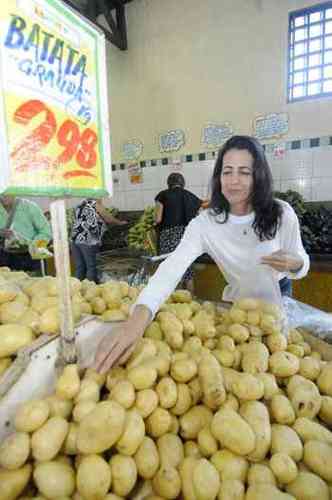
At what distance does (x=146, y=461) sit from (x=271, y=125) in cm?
355

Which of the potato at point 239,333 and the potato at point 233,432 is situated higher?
the potato at point 239,333

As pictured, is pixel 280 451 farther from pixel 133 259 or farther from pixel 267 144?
pixel 267 144

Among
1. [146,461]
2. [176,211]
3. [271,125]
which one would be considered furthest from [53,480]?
[271,125]

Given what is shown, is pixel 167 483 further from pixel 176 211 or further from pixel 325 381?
pixel 176 211

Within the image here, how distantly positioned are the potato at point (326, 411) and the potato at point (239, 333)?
251 millimetres

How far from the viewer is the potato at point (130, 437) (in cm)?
58

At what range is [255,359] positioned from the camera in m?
0.80

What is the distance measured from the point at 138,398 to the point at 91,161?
527 millimetres

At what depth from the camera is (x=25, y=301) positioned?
3.04 ft

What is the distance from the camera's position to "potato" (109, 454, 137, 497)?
547 millimetres

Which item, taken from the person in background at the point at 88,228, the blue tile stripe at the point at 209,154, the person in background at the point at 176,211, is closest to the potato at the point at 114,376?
the person in background at the point at 176,211

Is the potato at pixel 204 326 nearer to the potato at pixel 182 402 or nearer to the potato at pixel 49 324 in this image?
the potato at pixel 182 402

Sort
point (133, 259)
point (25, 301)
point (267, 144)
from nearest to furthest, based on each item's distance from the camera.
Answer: point (25, 301) → point (133, 259) → point (267, 144)

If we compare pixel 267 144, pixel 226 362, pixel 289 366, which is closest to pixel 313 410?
pixel 289 366
